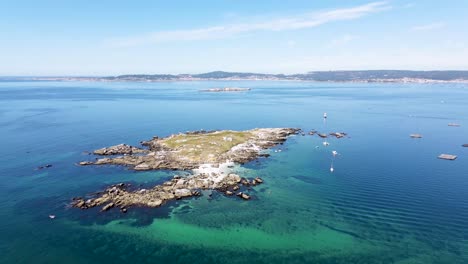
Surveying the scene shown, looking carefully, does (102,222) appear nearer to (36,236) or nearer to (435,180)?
(36,236)

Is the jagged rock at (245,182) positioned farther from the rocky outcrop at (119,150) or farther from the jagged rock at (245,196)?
the rocky outcrop at (119,150)

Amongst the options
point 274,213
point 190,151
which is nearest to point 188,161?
point 190,151

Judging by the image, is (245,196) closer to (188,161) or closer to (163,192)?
(163,192)

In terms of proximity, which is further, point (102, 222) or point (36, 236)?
point (102, 222)

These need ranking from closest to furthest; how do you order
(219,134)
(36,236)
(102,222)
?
1. (36,236)
2. (102,222)
3. (219,134)

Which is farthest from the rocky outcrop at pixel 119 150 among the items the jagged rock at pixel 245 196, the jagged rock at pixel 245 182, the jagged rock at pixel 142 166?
the jagged rock at pixel 245 196

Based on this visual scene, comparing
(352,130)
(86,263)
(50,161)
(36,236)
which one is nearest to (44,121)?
(50,161)

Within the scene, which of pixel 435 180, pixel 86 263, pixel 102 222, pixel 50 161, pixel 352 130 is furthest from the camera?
pixel 352 130
